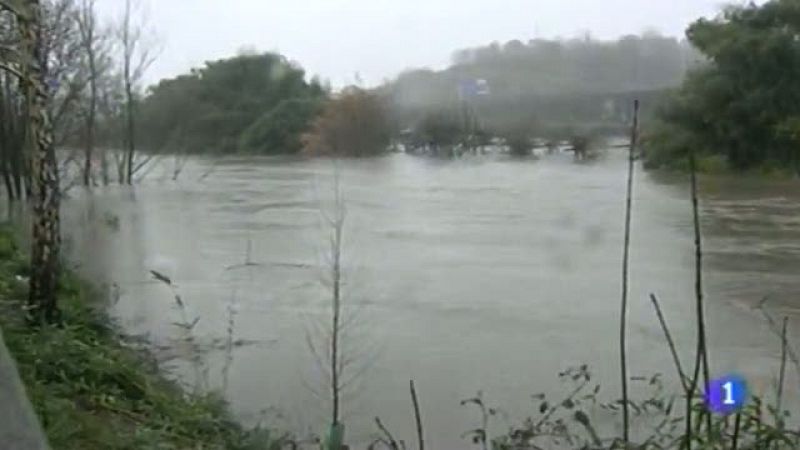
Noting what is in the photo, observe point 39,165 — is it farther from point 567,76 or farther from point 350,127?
point 350,127

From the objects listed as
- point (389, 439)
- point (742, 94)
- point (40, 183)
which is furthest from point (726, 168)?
point (389, 439)

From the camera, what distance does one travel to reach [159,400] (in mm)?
5465

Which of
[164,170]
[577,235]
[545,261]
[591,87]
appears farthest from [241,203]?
[164,170]

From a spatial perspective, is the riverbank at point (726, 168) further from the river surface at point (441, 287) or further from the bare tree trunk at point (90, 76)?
the bare tree trunk at point (90, 76)

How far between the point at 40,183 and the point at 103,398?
2085mm

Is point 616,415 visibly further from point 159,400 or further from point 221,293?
point 221,293

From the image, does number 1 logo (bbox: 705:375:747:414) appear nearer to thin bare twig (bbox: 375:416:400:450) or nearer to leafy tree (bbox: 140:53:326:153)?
thin bare twig (bbox: 375:416:400:450)

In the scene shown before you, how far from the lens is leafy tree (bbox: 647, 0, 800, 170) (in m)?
27.3

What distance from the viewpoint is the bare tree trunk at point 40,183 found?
6668mm

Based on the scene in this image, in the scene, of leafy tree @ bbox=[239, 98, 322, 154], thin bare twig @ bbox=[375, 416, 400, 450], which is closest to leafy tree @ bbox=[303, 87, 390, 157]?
leafy tree @ bbox=[239, 98, 322, 154]

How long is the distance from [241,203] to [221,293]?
40.4ft

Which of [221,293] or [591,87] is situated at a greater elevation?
[591,87]

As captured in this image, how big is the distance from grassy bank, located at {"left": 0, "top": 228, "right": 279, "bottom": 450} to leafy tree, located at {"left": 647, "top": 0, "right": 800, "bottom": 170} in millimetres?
21971

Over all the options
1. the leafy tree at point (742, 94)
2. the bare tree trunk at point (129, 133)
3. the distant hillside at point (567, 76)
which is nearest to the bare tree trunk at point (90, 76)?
the bare tree trunk at point (129, 133)
